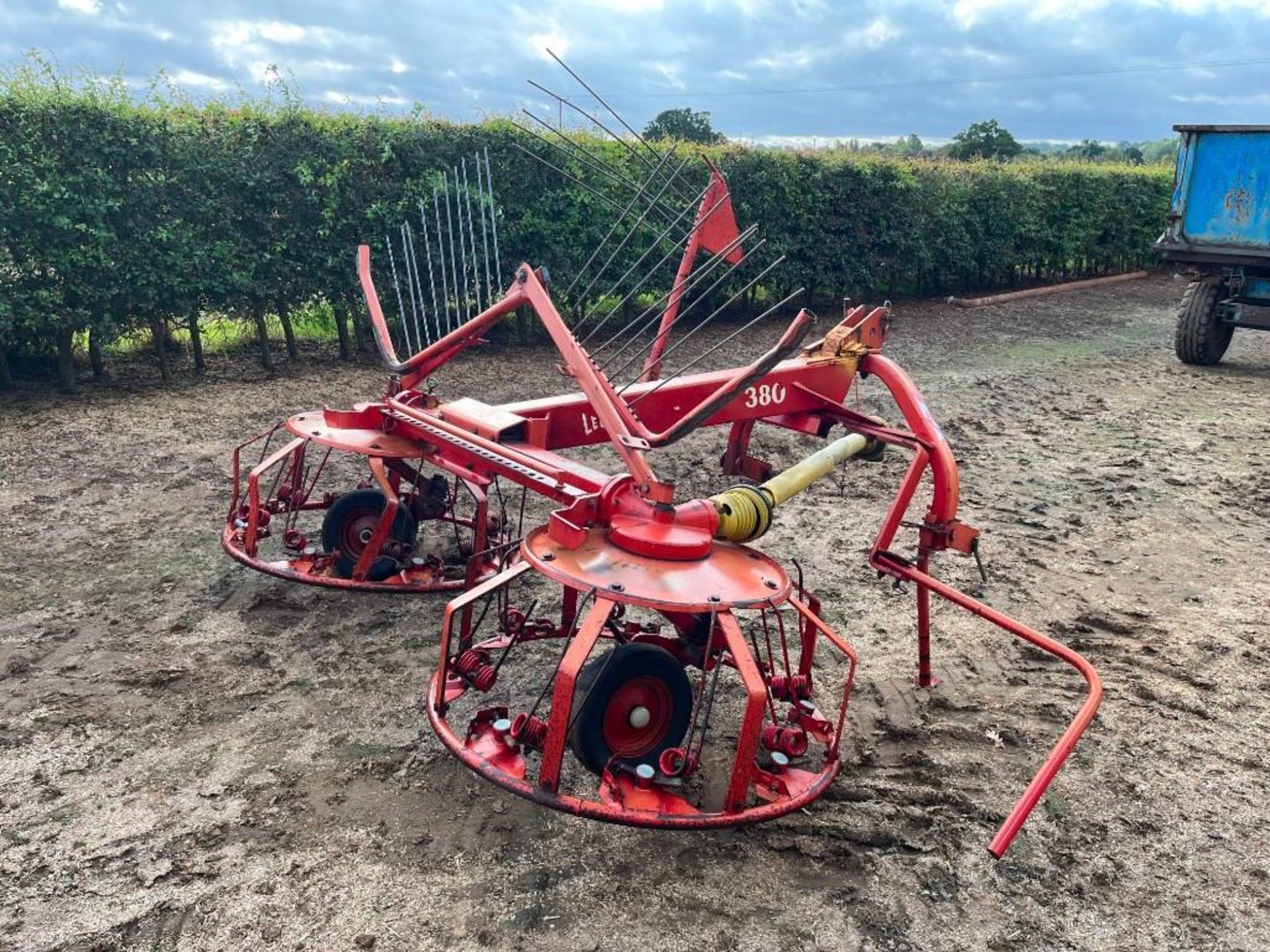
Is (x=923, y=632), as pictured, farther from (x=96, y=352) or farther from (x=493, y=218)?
(x=96, y=352)

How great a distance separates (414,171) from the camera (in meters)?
8.70

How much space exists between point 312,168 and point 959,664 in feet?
21.4

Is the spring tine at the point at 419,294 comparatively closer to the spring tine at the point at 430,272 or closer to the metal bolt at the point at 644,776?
the spring tine at the point at 430,272

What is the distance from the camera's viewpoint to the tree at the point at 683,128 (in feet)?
42.2

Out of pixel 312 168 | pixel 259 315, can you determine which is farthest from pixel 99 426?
pixel 312 168

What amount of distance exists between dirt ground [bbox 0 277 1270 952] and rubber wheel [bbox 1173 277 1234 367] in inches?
173

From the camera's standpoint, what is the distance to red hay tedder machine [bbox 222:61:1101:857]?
9.14ft

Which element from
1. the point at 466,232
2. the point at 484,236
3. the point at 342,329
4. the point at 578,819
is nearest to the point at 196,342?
the point at 342,329

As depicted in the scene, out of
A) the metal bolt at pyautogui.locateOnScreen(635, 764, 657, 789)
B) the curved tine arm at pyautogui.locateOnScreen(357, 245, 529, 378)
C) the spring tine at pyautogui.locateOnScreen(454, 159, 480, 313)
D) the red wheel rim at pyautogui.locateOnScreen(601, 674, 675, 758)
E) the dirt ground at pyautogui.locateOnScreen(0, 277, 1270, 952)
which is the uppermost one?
the spring tine at pyautogui.locateOnScreen(454, 159, 480, 313)

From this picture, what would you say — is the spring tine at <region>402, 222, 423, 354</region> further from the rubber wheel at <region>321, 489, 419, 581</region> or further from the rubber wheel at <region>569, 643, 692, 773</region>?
the rubber wheel at <region>569, 643, 692, 773</region>

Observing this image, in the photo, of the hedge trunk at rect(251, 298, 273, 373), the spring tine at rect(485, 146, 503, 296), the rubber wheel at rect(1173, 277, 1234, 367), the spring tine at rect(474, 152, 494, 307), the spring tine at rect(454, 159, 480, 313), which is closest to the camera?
the spring tine at rect(474, 152, 494, 307)

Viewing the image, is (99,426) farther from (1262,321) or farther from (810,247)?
(1262,321)

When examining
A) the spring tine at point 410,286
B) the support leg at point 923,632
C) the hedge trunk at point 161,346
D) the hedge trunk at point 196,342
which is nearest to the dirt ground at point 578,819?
the support leg at point 923,632

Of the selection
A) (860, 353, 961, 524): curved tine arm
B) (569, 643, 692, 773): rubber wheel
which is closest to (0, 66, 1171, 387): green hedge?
(860, 353, 961, 524): curved tine arm
